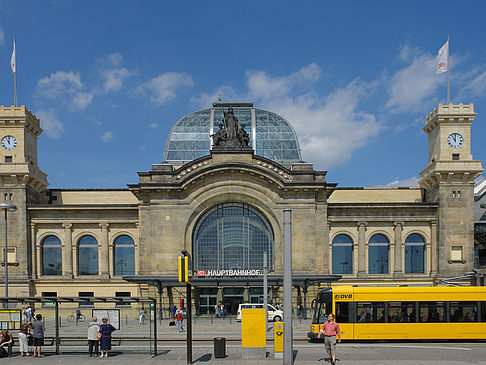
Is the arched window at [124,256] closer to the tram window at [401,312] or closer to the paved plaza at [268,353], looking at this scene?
the paved plaza at [268,353]

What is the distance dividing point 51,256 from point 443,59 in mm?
46907

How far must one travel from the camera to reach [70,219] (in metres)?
48.3

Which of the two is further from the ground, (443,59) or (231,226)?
(443,59)

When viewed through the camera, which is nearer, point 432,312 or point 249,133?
point 432,312

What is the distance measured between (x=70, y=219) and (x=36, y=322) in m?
27.6

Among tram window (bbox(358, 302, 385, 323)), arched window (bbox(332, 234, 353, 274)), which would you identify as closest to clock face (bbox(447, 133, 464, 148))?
arched window (bbox(332, 234, 353, 274))

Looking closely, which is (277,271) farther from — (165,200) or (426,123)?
(426,123)

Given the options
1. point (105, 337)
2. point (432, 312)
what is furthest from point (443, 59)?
point (105, 337)

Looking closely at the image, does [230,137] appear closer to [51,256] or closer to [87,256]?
[87,256]

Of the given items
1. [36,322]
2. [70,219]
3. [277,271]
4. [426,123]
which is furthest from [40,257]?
[426,123]

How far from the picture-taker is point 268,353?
2248 cm

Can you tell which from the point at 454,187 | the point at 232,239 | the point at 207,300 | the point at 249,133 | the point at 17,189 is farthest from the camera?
the point at 249,133

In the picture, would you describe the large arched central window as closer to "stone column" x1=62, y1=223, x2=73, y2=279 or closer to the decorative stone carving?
the decorative stone carving

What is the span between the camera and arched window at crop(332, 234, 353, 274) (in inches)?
1891
